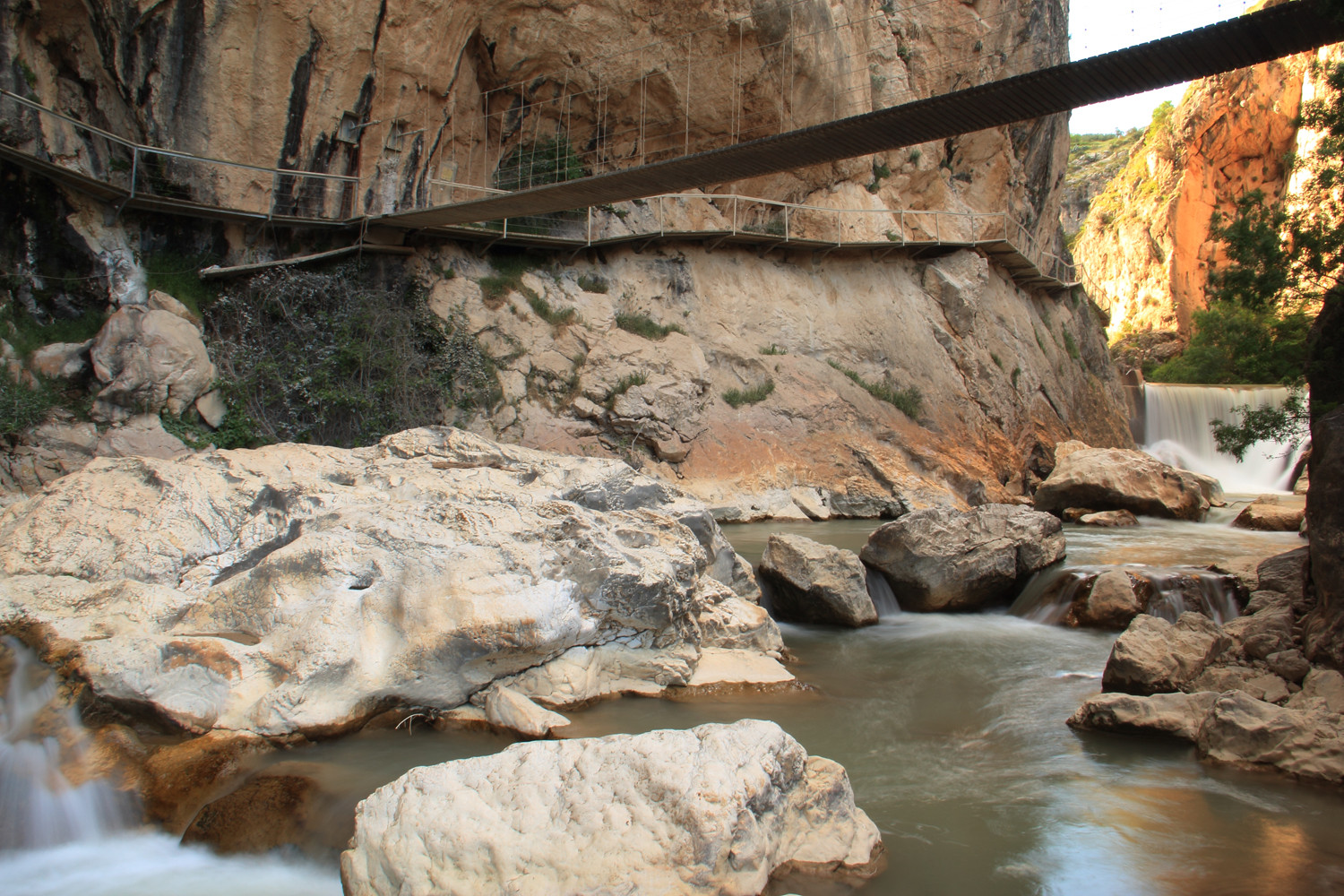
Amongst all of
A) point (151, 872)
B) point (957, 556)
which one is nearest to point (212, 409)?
point (151, 872)

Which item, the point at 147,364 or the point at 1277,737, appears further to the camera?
the point at 147,364

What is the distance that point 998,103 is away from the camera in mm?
9578

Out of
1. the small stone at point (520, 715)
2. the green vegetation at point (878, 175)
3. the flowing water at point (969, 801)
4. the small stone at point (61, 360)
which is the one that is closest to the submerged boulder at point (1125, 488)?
the flowing water at point (969, 801)

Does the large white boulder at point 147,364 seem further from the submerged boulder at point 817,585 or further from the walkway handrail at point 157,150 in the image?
the submerged boulder at point 817,585

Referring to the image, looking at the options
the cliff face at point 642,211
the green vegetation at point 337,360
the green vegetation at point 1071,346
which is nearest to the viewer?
the cliff face at point 642,211

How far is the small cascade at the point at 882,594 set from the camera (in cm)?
827

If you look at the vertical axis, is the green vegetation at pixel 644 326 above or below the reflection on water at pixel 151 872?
above

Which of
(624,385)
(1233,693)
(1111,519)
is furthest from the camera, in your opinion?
(624,385)

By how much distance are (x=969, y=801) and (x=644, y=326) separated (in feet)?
47.5

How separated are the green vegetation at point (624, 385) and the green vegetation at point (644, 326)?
1263 mm

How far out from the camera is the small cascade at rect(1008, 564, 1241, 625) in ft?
25.0

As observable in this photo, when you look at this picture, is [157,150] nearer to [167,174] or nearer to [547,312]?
[167,174]

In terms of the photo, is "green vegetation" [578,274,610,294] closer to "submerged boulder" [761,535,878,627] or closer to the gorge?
the gorge

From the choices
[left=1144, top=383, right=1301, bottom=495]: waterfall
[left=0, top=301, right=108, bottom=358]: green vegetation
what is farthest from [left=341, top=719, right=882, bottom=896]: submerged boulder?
[left=1144, top=383, right=1301, bottom=495]: waterfall
